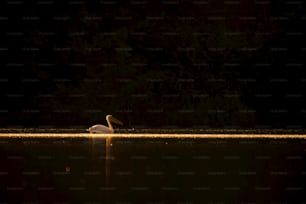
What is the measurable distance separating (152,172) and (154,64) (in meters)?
6.58

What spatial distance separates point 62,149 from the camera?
9.09 m

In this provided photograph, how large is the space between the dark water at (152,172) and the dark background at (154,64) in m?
2.50

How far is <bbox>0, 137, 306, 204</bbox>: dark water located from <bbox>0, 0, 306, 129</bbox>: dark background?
8.19ft

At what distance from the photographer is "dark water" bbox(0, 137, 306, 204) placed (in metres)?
5.59

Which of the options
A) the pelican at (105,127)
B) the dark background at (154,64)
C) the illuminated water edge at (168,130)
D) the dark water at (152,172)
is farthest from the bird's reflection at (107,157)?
the dark background at (154,64)

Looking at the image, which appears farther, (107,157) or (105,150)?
(105,150)

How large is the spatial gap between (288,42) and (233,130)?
6.79ft

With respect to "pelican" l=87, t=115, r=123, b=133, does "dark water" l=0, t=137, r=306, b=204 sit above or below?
below

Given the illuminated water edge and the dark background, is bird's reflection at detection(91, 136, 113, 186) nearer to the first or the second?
the illuminated water edge

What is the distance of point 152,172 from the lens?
6.90 m

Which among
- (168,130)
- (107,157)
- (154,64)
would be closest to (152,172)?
(107,157)

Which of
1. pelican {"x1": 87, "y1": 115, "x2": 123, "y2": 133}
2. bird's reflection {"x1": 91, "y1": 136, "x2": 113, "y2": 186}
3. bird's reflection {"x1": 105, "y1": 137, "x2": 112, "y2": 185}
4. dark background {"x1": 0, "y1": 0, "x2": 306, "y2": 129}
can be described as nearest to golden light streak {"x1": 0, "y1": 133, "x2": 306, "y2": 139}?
pelican {"x1": 87, "y1": 115, "x2": 123, "y2": 133}

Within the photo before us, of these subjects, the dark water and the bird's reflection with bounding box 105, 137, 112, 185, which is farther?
the bird's reflection with bounding box 105, 137, 112, 185

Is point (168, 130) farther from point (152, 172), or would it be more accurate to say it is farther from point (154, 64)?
point (152, 172)
